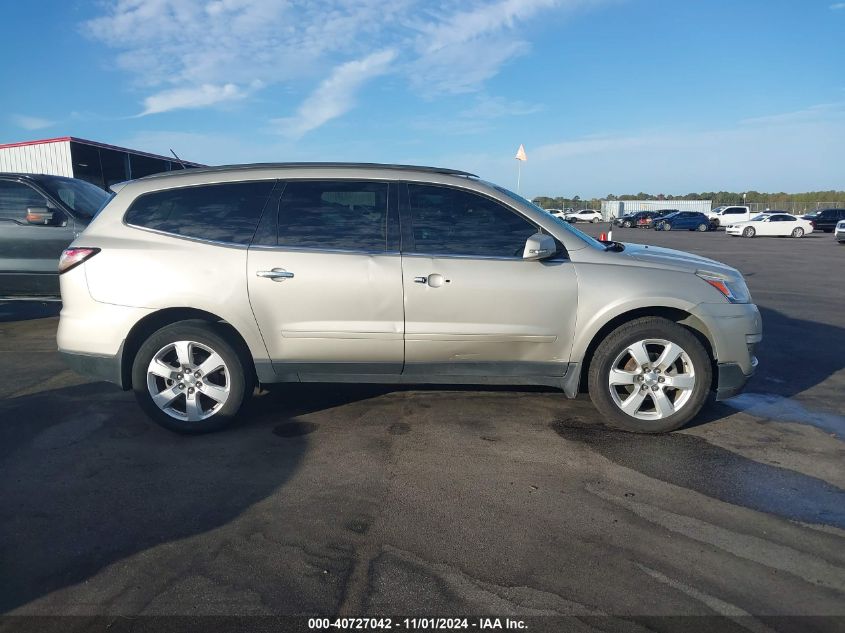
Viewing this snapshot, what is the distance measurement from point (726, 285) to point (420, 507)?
2.77 metres

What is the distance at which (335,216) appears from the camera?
14.5 ft

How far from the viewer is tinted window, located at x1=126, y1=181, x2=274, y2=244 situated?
4.38 metres

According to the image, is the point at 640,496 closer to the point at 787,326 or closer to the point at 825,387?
the point at 825,387

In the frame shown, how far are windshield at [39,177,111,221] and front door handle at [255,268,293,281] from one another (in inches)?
186

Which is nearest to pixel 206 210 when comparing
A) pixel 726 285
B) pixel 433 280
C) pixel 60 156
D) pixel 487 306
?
pixel 433 280

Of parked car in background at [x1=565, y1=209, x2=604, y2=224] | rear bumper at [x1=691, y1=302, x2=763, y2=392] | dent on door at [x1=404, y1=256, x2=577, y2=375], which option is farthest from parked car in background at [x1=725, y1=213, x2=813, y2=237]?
dent on door at [x1=404, y1=256, x2=577, y2=375]

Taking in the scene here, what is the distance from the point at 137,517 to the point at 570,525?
7.45 ft

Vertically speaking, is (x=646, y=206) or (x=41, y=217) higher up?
(x=646, y=206)

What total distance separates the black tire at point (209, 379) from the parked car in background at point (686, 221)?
46929 millimetres

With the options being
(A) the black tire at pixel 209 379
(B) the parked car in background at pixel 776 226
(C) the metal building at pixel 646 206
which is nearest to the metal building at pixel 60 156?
(A) the black tire at pixel 209 379

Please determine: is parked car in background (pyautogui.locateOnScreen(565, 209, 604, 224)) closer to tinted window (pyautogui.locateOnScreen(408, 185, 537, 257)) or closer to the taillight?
tinted window (pyautogui.locateOnScreen(408, 185, 537, 257))

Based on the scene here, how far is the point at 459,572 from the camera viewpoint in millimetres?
2744

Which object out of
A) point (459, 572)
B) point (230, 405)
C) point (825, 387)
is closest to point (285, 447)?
point (230, 405)

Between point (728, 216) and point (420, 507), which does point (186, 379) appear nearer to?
point (420, 507)
